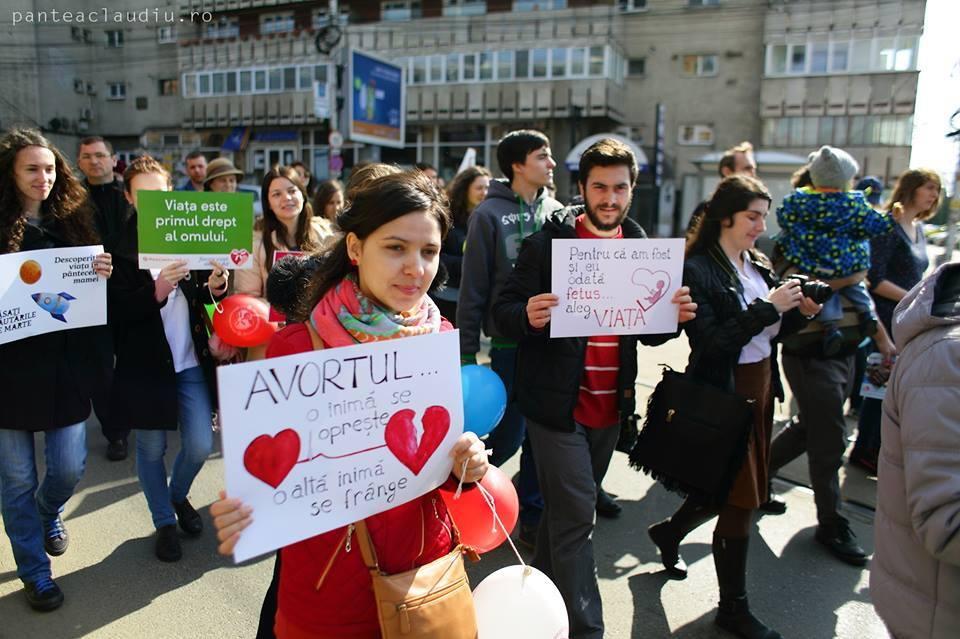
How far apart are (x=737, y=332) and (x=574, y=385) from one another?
0.76 m

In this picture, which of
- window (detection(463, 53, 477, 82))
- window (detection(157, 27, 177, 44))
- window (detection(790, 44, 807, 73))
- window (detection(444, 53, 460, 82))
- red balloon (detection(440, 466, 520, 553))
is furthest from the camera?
window (detection(157, 27, 177, 44))

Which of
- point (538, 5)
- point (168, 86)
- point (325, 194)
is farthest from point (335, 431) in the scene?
point (168, 86)

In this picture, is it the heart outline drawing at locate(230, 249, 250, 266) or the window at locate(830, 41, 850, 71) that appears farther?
the window at locate(830, 41, 850, 71)

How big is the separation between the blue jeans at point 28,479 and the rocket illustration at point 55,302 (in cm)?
54

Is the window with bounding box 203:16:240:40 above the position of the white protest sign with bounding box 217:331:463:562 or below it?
above

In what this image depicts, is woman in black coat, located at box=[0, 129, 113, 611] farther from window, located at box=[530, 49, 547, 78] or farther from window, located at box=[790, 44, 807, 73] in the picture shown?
window, located at box=[790, 44, 807, 73]

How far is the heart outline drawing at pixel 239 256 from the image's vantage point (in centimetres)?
355

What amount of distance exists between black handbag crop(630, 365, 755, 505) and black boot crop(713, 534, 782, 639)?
0.92 ft

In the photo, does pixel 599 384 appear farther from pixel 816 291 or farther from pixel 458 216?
pixel 458 216

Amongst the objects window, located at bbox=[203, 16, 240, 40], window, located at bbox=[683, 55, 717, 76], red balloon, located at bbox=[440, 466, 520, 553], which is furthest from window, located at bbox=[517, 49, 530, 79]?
red balloon, located at bbox=[440, 466, 520, 553]

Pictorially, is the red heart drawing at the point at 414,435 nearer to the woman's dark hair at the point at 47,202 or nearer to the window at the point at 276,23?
the woman's dark hair at the point at 47,202

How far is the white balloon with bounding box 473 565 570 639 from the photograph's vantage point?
194 cm

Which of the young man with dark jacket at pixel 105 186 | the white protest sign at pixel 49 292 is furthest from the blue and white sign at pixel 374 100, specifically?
the white protest sign at pixel 49 292

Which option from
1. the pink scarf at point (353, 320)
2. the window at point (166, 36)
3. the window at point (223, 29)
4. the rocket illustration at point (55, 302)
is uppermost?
the window at point (223, 29)
